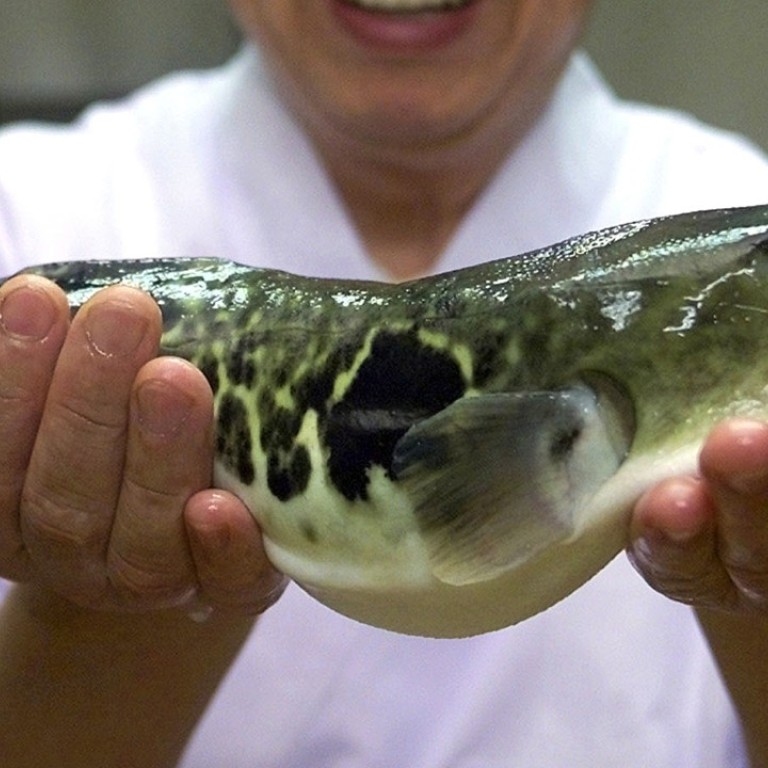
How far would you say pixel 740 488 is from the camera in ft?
1.28

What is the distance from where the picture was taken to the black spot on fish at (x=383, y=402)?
1.51 feet

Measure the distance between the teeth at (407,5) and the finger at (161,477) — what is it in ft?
1.51

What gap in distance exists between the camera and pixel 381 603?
1.57 ft

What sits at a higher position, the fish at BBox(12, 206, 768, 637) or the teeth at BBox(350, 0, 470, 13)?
the fish at BBox(12, 206, 768, 637)

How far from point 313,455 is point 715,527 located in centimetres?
16

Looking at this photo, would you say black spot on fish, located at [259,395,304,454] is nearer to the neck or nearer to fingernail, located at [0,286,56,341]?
fingernail, located at [0,286,56,341]

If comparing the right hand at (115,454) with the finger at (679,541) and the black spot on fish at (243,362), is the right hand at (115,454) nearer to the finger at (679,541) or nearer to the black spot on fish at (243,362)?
the black spot on fish at (243,362)

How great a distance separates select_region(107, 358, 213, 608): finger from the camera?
47 centimetres

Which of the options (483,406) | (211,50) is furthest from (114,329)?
(211,50)

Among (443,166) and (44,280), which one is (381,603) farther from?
→ (443,166)

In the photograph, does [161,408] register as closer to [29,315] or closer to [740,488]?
[29,315]

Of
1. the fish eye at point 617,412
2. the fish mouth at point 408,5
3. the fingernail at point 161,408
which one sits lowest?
the fish mouth at point 408,5

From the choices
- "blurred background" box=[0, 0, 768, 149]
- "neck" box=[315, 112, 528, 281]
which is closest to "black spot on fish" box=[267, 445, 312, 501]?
"neck" box=[315, 112, 528, 281]

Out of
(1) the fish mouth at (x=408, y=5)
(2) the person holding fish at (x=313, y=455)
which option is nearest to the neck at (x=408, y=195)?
(2) the person holding fish at (x=313, y=455)
